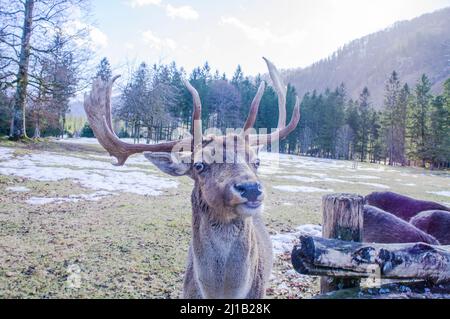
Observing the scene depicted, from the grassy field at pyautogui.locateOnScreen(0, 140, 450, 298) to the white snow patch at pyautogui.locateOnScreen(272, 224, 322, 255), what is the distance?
29cm

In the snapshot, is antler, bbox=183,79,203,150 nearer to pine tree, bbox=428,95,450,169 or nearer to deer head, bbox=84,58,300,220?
deer head, bbox=84,58,300,220

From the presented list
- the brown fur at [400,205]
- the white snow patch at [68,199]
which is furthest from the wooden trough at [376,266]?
the white snow patch at [68,199]

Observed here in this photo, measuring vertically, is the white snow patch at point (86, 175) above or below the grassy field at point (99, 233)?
above

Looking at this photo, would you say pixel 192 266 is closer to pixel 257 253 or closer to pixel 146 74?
pixel 257 253

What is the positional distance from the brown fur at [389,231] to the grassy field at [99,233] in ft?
5.10

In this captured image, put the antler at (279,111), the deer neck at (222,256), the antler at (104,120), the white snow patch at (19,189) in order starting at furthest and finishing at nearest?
the white snow patch at (19,189) < the antler at (104,120) < the antler at (279,111) < the deer neck at (222,256)

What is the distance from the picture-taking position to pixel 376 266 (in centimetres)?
389

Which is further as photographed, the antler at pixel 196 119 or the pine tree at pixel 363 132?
the pine tree at pixel 363 132

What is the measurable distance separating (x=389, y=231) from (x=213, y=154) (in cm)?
428

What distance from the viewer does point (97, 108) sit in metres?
4.81

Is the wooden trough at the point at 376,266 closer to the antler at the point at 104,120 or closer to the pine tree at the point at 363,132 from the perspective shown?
the antler at the point at 104,120

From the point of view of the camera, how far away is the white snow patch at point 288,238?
767cm

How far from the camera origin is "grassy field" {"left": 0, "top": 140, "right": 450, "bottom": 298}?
545 centimetres
